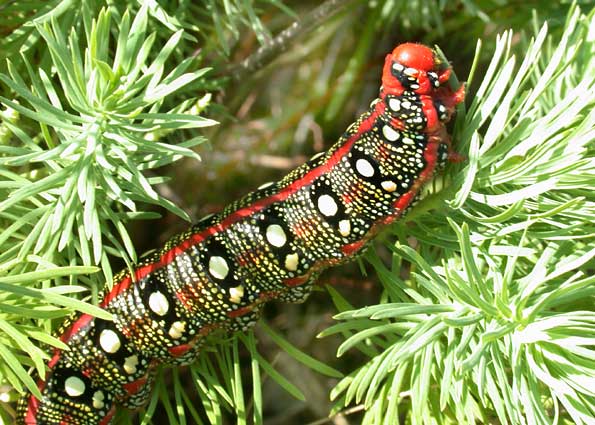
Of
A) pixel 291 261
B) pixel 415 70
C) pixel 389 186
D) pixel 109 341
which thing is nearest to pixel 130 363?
pixel 109 341

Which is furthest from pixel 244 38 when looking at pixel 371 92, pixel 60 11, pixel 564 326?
pixel 564 326

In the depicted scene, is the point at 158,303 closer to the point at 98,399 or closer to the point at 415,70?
the point at 98,399

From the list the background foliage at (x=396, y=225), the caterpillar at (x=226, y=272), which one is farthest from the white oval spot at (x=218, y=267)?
the background foliage at (x=396, y=225)

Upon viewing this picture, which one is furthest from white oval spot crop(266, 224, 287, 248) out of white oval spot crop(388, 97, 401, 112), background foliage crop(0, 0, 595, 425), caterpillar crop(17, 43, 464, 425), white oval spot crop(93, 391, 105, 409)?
white oval spot crop(93, 391, 105, 409)

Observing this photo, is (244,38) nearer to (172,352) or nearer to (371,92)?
(371,92)

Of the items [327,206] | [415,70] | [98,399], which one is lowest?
[98,399]
